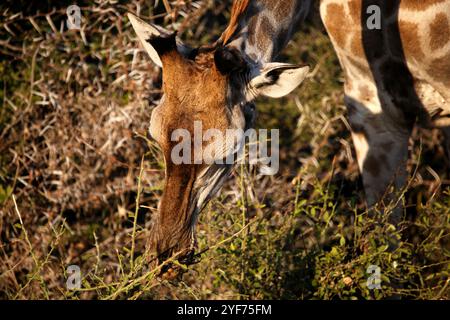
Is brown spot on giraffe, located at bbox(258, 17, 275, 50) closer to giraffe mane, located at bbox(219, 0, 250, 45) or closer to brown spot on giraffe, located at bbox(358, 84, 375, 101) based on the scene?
giraffe mane, located at bbox(219, 0, 250, 45)

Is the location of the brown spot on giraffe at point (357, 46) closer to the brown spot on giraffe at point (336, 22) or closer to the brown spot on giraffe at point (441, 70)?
the brown spot on giraffe at point (336, 22)

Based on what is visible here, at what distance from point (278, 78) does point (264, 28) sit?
13.8 inches

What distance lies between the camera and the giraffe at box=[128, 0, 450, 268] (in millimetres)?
3266

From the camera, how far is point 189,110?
325 cm

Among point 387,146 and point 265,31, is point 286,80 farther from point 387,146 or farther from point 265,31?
point 387,146

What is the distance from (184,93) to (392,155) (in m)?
1.46

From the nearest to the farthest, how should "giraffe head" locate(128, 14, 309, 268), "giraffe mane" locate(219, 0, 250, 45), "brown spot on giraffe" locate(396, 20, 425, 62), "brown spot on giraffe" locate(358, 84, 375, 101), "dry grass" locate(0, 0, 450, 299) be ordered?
"giraffe head" locate(128, 14, 309, 268) < "giraffe mane" locate(219, 0, 250, 45) < "brown spot on giraffe" locate(396, 20, 425, 62) < "brown spot on giraffe" locate(358, 84, 375, 101) < "dry grass" locate(0, 0, 450, 299)

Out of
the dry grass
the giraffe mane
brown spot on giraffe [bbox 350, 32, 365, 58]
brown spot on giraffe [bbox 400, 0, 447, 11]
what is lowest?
the dry grass

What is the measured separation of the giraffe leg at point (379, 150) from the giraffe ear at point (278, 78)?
3.05 ft

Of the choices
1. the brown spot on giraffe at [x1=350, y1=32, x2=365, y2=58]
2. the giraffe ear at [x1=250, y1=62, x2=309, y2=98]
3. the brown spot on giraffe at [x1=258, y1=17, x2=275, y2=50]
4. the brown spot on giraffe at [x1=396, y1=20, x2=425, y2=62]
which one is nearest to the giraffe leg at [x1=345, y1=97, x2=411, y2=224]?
the brown spot on giraffe at [x1=350, y1=32, x2=365, y2=58]

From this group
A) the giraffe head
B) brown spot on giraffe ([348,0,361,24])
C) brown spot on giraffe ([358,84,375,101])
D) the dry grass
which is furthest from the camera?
the dry grass

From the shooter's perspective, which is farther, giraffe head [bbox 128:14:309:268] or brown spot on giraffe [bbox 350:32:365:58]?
brown spot on giraffe [bbox 350:32:365:58]

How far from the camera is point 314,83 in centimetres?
579
